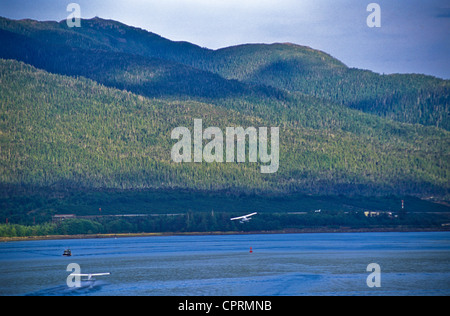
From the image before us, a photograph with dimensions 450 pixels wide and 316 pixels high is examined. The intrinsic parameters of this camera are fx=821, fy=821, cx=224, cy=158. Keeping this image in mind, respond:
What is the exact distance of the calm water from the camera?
106750mm

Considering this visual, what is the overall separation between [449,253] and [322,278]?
53391 mm

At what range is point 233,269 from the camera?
131875 mm

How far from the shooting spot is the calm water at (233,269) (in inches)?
4203

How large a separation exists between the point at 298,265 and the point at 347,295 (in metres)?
36.9
